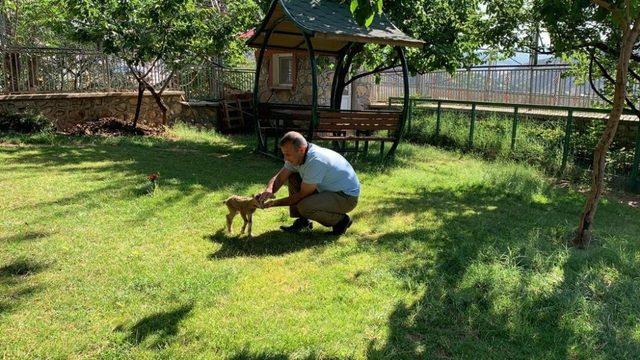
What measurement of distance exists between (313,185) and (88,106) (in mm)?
10481

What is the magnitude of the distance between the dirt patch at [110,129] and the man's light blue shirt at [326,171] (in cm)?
909

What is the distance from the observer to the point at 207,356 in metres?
3.13

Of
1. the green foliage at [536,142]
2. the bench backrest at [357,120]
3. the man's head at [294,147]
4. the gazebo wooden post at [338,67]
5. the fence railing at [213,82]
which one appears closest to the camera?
the man's head at [294,147]

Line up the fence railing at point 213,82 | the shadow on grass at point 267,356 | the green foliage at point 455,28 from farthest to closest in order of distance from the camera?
the fence railing at point 213,82 < the green foliage at point 455,28 < the shadow on grass at point 267,356

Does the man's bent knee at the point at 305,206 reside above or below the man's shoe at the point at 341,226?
above

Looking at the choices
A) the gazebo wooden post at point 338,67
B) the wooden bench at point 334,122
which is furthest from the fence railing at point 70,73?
the wooden bench at point 334,122

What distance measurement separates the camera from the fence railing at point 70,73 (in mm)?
12477

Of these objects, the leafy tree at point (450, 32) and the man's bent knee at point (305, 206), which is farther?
the leafy tree at point (450, 32)

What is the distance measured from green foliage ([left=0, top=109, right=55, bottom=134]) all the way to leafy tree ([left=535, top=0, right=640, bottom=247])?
10542 millimetres

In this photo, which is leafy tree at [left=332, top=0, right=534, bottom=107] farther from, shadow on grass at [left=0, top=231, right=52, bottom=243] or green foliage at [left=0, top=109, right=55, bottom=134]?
shadow on grass at [left=0, top=231, right=52, bottom=243]

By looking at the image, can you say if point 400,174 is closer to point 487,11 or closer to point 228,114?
point 487,11

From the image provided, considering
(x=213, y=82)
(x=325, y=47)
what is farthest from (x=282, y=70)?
(x=325, y=47)

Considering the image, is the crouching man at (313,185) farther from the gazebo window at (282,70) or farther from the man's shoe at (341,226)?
the gazebo window at (282,70)

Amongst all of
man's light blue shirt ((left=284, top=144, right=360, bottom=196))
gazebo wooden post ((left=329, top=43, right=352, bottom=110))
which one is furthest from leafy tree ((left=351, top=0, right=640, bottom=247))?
man's light blue shirt ((left=284, top=144, right=360, bottom=196))
